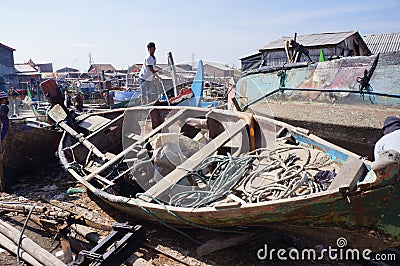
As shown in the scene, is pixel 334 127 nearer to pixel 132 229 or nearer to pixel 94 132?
pixel 132 229

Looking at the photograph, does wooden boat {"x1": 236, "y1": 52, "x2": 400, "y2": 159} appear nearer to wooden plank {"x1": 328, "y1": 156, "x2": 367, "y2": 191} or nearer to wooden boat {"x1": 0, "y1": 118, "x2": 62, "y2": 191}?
wooden plank {"x1": 328, "y1": 156, "x2": 367, "y2": 191}

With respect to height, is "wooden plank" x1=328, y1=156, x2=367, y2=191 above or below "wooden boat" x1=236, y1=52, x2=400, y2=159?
below

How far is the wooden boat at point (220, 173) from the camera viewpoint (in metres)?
2.87

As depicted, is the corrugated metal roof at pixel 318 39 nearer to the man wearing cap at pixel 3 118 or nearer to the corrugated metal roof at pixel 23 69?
the man wearing cap at pixel 3 118

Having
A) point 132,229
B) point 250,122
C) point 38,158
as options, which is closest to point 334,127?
point 250,122

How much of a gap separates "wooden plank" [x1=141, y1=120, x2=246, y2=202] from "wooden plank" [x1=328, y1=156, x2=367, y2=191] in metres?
1.71

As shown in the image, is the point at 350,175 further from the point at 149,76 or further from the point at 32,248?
the point at 149,76

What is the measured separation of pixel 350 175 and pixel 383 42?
20052mm

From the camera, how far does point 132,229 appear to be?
3564mm

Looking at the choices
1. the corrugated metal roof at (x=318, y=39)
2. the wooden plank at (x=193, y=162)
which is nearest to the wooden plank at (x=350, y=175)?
the wooden plank at (x=193, y=162)

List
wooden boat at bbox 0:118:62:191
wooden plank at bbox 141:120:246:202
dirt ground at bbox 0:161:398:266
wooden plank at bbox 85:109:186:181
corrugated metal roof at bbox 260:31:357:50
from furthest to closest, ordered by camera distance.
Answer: corrugated metal roof at bbox 260:31:357:50 → wooden boat at bbox 0:118:62:191 → wooden plank at bbox 85:109:186:181 → wooden plank at bbox 141:120:246:202 → dirt ground at bbox 0:161:398:266

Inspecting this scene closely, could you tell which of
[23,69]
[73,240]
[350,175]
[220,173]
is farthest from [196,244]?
[23,69]

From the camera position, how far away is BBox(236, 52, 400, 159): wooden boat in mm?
4992

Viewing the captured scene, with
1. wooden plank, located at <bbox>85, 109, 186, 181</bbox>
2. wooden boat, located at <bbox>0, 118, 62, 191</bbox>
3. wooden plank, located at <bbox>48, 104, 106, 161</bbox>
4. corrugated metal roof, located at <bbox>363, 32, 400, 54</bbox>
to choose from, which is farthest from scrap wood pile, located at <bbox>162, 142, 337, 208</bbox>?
corrugated metal roof, located at <bbox>363, 32, 400, 54</bbox>
